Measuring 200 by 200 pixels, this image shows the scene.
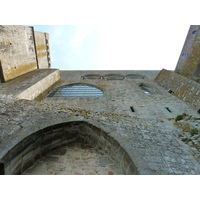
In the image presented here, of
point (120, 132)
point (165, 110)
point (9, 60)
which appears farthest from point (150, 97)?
point (9, 60)

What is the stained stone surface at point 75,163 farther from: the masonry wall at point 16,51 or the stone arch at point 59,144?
the masonry wall at point 16,51

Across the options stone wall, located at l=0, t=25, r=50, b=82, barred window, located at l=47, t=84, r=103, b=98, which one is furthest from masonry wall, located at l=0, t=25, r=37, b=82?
barred window, located at l=47, t=84, r=103, b=98

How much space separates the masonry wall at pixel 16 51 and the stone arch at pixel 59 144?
5186mm

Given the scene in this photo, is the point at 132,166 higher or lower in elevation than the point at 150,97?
higher

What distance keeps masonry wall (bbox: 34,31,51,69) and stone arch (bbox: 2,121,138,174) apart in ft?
28.3

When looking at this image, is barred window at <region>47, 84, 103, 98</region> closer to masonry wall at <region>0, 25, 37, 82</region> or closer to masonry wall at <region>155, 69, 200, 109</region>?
masonry wall at <region>0, 25, 37, 82</region>

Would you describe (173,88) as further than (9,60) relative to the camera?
Yes

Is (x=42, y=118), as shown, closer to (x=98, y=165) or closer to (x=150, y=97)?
(x=98, y=165)

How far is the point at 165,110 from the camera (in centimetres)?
616

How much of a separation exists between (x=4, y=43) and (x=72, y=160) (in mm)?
6629

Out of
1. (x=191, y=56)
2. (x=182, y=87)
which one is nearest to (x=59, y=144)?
(x=182, y=87)

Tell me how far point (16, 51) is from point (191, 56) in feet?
34.3

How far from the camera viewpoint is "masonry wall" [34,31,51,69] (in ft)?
32.1

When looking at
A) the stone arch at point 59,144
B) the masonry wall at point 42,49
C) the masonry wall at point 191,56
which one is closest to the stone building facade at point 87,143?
the stone arch at point 59,144
